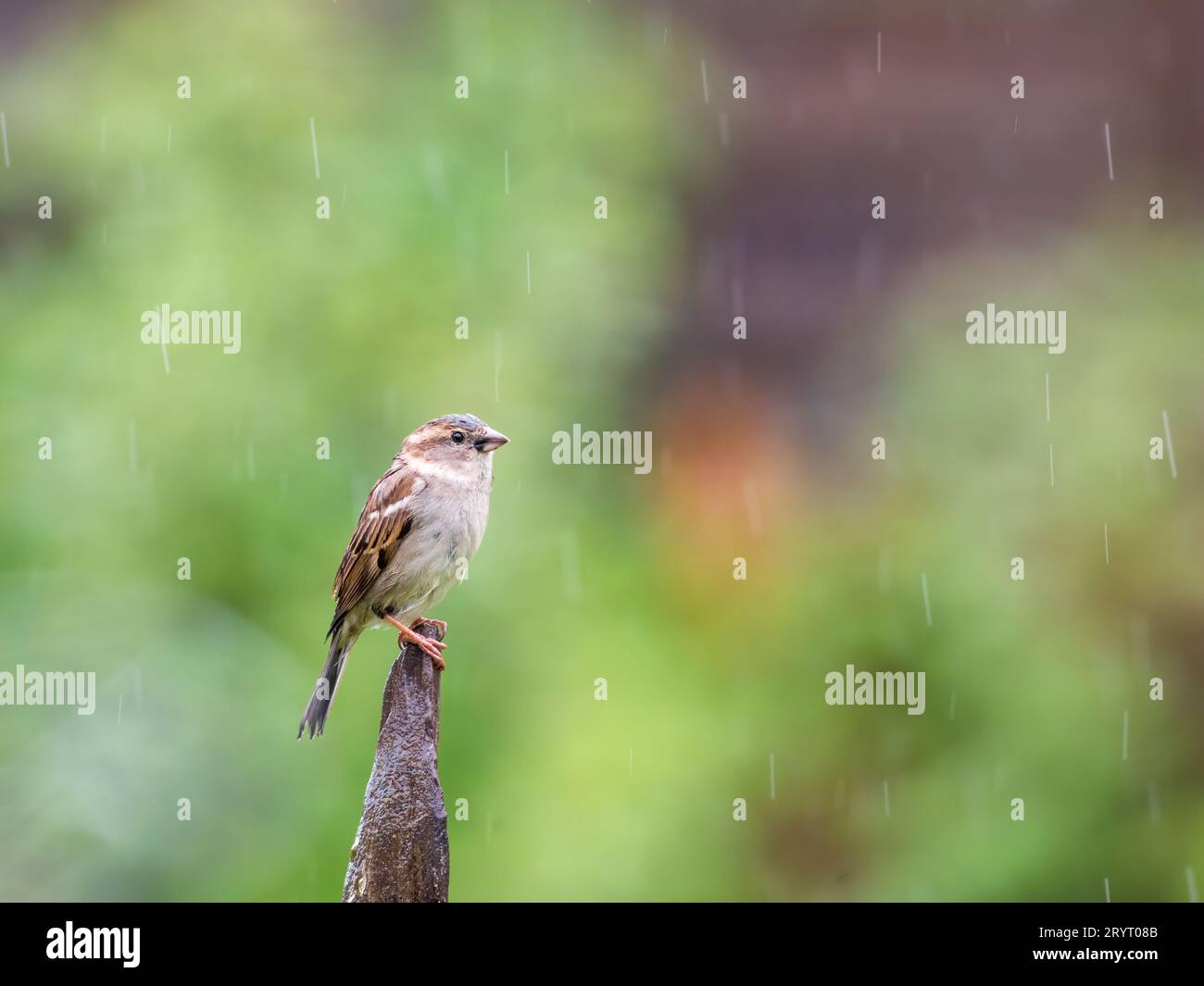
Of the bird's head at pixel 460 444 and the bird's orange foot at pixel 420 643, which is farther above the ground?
the bird's head at pixel 460 444

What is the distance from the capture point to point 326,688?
437 cm

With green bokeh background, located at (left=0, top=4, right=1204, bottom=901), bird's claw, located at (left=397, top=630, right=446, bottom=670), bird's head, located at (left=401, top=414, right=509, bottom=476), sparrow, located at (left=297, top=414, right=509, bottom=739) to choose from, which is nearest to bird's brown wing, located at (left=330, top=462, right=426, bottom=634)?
sparrow, located at (left=297, top=414, right=509, bottom=739)

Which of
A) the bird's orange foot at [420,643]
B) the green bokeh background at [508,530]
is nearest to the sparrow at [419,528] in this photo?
the bird's orange foot at [420,643]

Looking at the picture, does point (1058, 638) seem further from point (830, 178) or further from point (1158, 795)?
point (830, 178)

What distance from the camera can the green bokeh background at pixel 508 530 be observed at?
20.4 feet

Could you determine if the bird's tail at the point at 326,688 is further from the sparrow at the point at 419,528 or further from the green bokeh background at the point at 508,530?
the green bokeh background at the point at 508,530

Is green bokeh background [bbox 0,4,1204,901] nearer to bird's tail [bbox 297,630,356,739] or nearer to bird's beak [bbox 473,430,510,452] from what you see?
bird's tail [bbox 297,630,356,739]

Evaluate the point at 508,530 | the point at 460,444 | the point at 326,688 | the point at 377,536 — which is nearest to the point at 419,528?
the point at 377,536

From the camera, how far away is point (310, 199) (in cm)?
689

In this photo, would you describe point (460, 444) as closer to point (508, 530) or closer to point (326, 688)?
point (326, 688)

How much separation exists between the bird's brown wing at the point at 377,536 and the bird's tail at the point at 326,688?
136mm

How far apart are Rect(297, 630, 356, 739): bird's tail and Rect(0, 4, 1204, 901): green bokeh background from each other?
1787mm

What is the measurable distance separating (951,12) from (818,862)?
6.38 m

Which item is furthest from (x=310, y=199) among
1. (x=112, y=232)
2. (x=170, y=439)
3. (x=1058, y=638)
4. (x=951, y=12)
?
(x=951, y=12)
